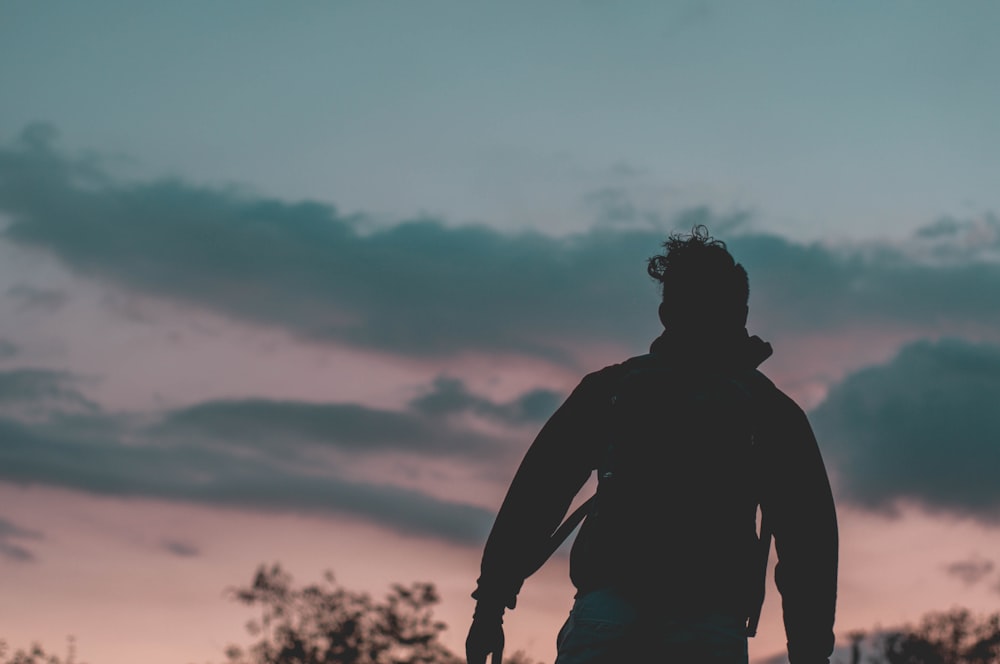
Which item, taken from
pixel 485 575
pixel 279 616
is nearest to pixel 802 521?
pixel 485 575

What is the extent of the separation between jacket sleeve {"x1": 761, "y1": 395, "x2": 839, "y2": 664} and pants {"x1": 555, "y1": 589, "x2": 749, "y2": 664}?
18.6 inches

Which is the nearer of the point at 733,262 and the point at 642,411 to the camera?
the point at 642,411

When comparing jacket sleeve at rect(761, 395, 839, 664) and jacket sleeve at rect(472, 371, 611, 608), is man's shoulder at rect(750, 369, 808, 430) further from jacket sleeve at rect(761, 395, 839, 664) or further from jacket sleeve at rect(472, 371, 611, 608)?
jacket sleeve at rect(472, 371, 611, 608)

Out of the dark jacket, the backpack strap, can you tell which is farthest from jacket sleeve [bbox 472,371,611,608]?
the backpack strap

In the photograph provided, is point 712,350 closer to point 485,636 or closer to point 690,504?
point 690,504

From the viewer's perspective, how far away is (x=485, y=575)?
13.9ft

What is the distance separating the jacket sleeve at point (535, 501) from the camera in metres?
4.14

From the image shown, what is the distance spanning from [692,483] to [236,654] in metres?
29.4

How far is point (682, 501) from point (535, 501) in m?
0.77

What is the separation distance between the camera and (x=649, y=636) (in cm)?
349

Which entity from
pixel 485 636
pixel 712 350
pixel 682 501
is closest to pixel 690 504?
pixel 682 501

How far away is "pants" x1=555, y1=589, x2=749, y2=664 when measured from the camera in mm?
3461

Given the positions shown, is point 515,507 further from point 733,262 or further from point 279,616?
point 279,616

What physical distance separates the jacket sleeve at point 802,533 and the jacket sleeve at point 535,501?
2.16ft
